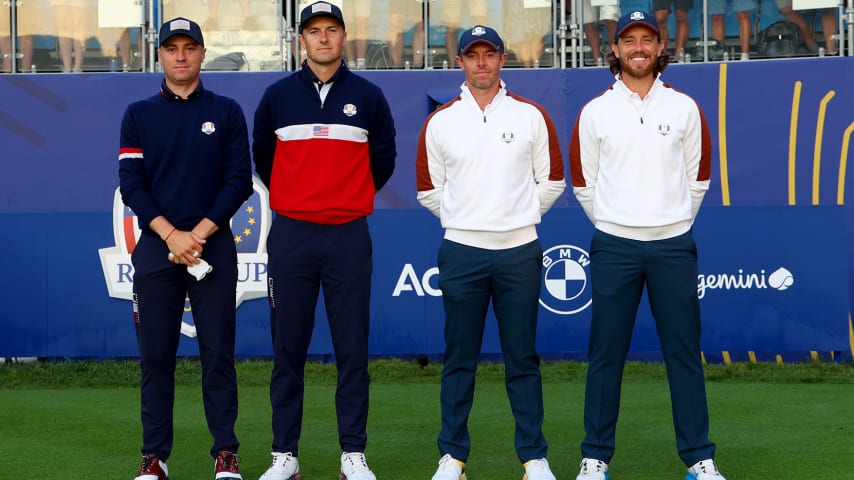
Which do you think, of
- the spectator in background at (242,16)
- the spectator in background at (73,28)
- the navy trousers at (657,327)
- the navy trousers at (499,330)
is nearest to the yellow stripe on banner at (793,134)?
the spectator in background at (242,16)

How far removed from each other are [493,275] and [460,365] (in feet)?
1.39

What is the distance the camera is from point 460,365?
195 inches

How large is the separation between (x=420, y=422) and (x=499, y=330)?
1770 millimetres

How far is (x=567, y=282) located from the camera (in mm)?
8406

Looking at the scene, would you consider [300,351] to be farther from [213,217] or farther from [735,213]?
[735,213]

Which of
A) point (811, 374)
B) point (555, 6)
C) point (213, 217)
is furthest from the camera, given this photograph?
point (555, 6)

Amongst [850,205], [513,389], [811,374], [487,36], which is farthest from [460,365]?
[850,205]

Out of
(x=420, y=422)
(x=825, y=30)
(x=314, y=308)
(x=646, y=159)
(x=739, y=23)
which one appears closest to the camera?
(x=646, y=159)

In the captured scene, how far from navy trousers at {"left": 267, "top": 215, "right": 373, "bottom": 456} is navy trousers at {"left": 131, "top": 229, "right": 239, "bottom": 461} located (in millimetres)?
208

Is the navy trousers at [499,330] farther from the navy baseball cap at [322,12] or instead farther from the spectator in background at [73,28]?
the spectator in background at [73,28]

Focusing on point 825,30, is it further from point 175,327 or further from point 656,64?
point 175,327

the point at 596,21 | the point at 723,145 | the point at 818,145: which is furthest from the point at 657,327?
the point at 596,21

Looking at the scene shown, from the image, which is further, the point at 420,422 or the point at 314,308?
the point at 420,422

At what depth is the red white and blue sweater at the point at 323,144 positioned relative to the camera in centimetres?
489
